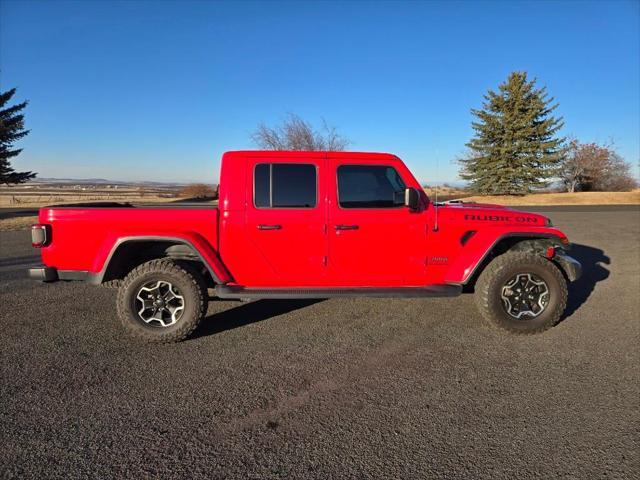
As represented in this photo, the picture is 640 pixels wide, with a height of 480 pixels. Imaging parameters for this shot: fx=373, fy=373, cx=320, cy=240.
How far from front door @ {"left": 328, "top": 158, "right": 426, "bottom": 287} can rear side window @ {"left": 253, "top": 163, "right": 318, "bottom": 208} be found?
0.24 meters

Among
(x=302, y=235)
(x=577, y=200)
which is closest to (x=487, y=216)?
(x=302, y=235)

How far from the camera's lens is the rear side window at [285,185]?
3.96m

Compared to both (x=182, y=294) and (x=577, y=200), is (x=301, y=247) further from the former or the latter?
(x=577, y=200)

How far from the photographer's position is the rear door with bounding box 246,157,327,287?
3889mm

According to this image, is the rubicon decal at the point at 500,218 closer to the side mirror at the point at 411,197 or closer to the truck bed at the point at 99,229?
the side mirror at the point at 411,197

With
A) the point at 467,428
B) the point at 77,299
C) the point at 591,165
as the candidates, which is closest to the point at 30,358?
the point at 77,299

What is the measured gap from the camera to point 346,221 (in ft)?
12.9

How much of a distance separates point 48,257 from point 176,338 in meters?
1.56

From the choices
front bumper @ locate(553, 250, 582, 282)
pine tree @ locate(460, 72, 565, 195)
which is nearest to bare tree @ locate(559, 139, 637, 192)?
pine tree @ locate(460, 72, 565, 195)

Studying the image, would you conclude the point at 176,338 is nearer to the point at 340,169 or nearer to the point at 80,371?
the point at 80,371

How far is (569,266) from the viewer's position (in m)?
4.13

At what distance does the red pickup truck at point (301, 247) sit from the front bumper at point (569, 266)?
0.6 inches

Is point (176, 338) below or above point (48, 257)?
below

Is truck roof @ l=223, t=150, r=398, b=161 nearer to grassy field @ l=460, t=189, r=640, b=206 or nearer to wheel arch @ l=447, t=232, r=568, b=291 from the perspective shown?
wheel arch @ l=447, t=232, r=568, b=291
